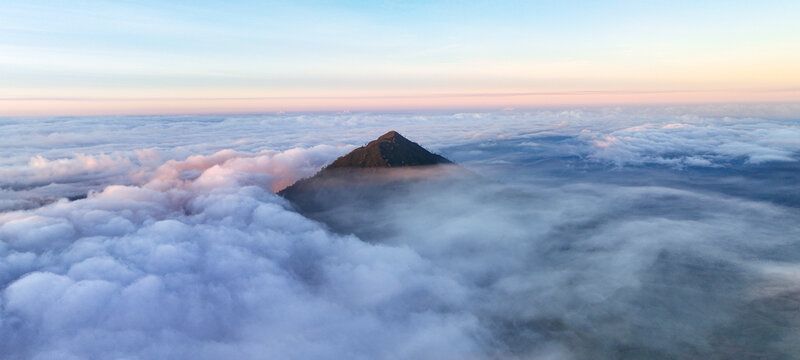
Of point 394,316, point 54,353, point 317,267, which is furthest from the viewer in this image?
point 317,267

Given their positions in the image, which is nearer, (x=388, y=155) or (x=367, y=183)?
(x=388, y=155)

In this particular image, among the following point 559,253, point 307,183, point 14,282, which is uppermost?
point 307,183

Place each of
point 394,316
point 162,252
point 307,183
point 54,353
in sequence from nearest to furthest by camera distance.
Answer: point 54,353 < point 394,316 < point 162,252 < point 307,183

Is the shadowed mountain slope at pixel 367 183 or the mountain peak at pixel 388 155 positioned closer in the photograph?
the mountain peak at pixel 388 155

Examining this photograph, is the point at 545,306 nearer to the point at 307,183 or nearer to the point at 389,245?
the point at 389,245

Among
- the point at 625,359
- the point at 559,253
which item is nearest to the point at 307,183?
the point at 559,253

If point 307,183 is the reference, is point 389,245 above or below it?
below

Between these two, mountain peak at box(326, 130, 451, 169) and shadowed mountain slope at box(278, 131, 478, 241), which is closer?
mountain peak at box(326, 130, 451, 169)

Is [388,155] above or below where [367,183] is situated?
above
